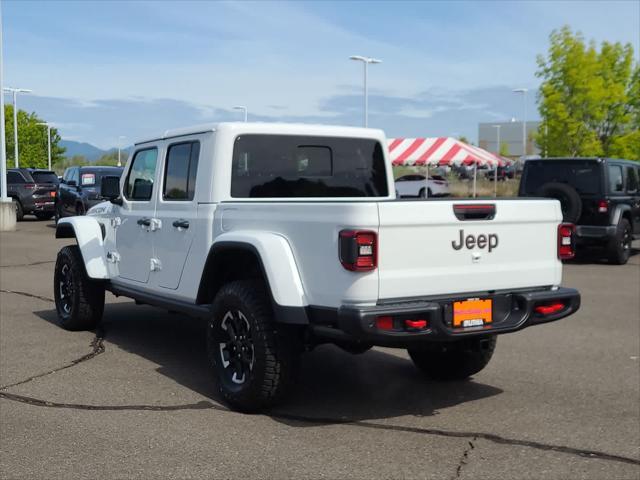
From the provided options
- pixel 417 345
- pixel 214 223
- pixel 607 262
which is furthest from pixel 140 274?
pixel 607 262

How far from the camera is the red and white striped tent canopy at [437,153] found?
36.8 metres

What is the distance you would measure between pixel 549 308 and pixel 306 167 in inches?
85.2

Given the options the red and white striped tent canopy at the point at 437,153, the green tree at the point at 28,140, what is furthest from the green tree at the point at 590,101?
the green tree at the point at 28,140

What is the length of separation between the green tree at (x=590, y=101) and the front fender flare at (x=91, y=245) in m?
30.4

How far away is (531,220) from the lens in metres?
5.29

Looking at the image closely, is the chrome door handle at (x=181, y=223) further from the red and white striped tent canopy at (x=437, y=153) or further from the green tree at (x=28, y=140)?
the green tree at (x=28, y=140)

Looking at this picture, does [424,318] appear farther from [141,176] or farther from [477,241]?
[141,176]

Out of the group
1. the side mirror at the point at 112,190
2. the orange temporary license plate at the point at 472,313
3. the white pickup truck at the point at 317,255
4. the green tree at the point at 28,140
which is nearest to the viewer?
the white pickup truck at the point at 317,255

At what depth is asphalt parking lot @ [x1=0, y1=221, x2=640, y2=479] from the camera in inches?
170

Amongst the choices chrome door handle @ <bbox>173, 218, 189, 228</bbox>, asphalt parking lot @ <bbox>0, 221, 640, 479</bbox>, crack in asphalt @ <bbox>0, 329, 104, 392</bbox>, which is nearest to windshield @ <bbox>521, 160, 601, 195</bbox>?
asphalt parking lot @ <bbox>0, 221, 640, 479</bbox>

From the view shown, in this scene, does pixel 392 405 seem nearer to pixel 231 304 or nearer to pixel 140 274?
pixel 231 304

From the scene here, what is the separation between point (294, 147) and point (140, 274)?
1722 mm

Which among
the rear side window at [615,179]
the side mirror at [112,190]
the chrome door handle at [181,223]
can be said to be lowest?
the chrome door handle at [181,223]

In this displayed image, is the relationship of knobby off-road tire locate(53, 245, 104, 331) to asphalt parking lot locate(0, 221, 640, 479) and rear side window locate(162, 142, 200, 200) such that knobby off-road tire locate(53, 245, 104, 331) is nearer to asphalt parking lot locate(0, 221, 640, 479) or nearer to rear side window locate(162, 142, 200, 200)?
asphalt parking lot locate(0, 221, 640, 479)
